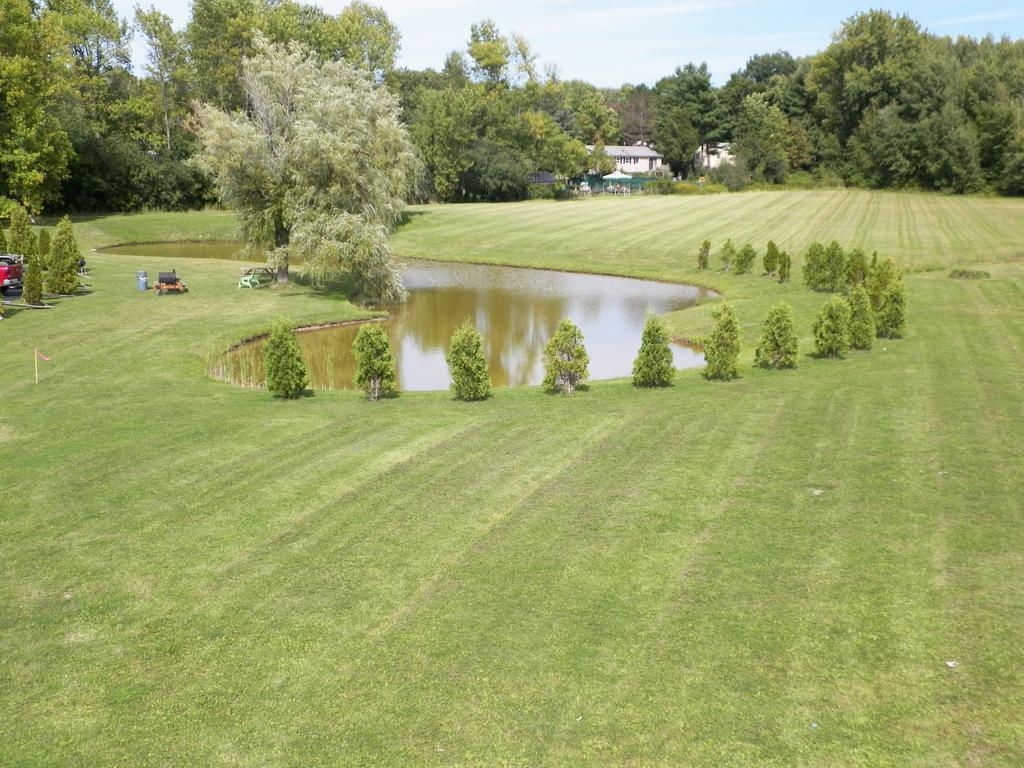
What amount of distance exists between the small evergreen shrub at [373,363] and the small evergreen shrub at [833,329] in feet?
34.3

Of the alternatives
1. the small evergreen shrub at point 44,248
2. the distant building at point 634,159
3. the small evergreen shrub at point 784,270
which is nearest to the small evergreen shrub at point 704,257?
the small evergreen shrub at point 784,270

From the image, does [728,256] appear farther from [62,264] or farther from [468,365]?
[62,264]

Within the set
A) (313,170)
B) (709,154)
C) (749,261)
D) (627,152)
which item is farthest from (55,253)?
(627,152)

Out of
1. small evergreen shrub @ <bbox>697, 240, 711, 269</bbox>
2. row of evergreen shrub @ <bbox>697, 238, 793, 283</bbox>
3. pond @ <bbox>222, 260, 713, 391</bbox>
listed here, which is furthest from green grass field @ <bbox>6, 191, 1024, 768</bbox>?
small evergreen shrub @ <bbox>697, 240, 711, 269</bbox>

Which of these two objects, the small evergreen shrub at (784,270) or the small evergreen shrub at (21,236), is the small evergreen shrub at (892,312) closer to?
the small evergreen shrub at (784,270)

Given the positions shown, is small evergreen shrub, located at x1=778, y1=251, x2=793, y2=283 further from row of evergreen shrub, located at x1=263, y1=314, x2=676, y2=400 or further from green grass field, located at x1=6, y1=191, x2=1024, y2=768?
row of evergreen shrub, located at x1=263, y1=314, x2=676, y2=400

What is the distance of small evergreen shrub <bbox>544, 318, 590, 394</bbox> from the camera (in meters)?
17.9

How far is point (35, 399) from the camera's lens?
17.7m

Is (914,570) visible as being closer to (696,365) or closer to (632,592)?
(632,592)

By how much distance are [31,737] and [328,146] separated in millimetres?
27523

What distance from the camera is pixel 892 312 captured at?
2280cm

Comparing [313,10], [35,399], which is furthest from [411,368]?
[313,10]

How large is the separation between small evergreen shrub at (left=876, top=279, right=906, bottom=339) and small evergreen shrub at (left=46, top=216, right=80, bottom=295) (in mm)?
26855

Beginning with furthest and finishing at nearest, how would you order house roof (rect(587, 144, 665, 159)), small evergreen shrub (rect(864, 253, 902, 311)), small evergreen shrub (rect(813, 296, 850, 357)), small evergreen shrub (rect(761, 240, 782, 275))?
house roof (rect(587, 144, 665, 159)), small evergreen shrub (rect(761, 240, 782, 275)), small evergreen shrub (rect(864, 253, 902, 311)), small evergreen shrub (rect(813, 296, 850, 357))
